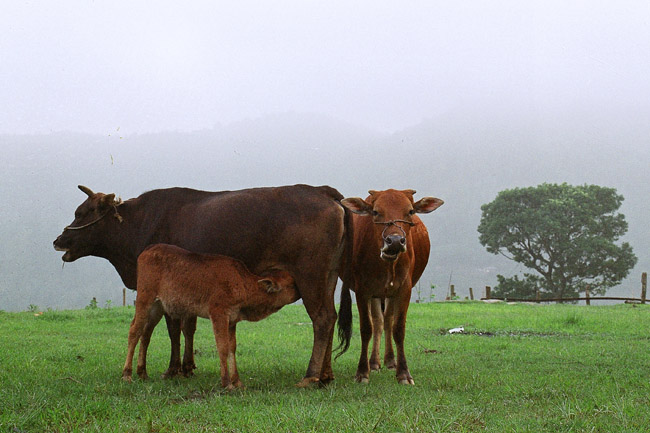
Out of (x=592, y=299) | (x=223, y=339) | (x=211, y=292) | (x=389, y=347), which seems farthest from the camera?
(x=592, y=299)

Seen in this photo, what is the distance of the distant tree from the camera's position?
36719 mm

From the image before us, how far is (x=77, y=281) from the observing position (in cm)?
11612

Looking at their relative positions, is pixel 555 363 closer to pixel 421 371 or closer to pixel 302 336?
pixel 421 371

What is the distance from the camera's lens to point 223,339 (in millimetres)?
6188

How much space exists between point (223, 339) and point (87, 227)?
117 inches

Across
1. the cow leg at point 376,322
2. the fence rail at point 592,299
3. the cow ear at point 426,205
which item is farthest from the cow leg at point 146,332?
the fence rail at point 592,299

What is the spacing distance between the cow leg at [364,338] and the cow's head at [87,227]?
10.9 ft

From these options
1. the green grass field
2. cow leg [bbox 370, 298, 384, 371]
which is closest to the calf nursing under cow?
the green grass field

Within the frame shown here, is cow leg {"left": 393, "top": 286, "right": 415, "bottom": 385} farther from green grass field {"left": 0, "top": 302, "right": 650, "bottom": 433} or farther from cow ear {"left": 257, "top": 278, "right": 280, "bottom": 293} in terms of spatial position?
cow ear {"left": 257, "top": 278, "right": 280, "bottom": 293}

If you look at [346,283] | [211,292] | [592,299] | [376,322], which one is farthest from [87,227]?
[592,299]

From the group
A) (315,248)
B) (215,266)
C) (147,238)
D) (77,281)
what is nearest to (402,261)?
(315,248)

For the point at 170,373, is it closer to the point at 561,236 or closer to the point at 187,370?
the point at 187,370

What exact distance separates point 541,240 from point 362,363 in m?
33.6

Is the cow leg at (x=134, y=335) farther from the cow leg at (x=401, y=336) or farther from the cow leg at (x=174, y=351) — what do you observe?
the cow leg at (x=401, y=336)
